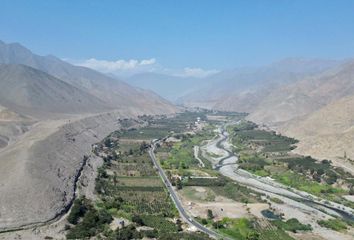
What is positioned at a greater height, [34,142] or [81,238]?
[34,142]

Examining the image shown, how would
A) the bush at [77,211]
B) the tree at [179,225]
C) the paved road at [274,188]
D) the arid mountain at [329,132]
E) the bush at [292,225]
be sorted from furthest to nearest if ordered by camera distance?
1. the arid mountain at [329,132]
2. the paved road at [274,188]
3. the bush at [292,225]
4. the bush at [77,211]
5. the tree at [179,225]

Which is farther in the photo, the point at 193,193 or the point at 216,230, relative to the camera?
A: the point at 193,193

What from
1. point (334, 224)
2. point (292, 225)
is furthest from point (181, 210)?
point (334, 224)

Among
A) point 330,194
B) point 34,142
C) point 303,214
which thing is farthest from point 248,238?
point 34,142

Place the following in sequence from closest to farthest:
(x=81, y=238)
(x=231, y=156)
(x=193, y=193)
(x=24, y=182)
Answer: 1. (x=81, y=238)
2. (x=24, y=182)
3. (x=193, y=193)
4. (x=231, y=156)

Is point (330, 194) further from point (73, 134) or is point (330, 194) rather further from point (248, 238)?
point (73, 134)

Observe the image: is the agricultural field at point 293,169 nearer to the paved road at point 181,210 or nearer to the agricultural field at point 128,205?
the paved road at point 181,210

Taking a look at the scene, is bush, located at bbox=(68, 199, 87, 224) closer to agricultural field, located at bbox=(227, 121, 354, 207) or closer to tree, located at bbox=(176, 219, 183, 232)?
tree, located at bbox=(176, 219, 183, 232)

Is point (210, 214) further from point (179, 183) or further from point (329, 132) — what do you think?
point (329, 132)

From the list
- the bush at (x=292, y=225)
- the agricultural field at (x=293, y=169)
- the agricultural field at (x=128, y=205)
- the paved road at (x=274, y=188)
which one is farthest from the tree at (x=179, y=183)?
the bush at (x=292, y=225)

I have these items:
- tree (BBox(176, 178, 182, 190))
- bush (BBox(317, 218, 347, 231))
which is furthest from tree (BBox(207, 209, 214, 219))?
tree (BBox(176, 178, 182, 190))

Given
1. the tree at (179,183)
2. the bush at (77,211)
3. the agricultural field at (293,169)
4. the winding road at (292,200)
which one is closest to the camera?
the bush at (77,211)
